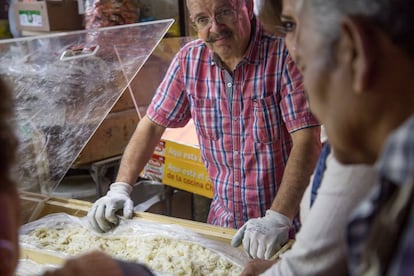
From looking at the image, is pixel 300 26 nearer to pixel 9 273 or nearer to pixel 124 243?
pixel 9 273

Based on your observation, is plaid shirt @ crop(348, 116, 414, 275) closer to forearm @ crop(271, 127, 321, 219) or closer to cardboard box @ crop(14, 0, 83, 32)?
forearm @ crop(271, 127, 321, 219)

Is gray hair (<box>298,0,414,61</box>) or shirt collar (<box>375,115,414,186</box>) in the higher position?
gray hair (<box>298,0,414,61</box>)

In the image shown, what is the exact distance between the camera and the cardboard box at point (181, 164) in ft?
8.85

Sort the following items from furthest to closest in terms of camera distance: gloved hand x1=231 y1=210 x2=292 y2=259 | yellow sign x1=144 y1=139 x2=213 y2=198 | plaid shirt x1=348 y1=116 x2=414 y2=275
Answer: yellow sign x1=144 y1=139 x2=213 y2=198
gloved hand x1=231 y1=210 x2=292 y2=259
plaid shirt x1=348 y1=116 x2=414 y2=275

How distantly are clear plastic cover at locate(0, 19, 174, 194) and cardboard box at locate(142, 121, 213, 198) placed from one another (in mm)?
668

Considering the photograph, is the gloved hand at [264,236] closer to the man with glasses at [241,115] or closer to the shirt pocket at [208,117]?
the man with glasses at [241,115]

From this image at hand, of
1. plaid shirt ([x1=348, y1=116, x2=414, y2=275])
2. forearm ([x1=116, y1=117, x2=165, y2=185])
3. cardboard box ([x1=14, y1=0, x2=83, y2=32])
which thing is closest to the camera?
plaid shirt ([x1=348, y1=116, x2=414, y2=275])

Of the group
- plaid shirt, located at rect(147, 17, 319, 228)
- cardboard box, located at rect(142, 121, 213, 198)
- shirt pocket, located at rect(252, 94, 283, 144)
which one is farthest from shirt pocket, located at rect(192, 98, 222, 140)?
cardboard box, located at rect(142, 121, 213, 198)

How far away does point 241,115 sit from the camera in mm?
1909

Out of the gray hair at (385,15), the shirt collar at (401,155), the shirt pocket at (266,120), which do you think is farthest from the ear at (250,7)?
the shirt collar at (401,155)

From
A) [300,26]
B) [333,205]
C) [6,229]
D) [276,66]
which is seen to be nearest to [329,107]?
[300,26]

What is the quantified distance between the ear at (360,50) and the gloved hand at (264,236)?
3.22 feet

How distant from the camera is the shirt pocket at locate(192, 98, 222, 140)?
6.42ft

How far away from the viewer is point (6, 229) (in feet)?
2.22
